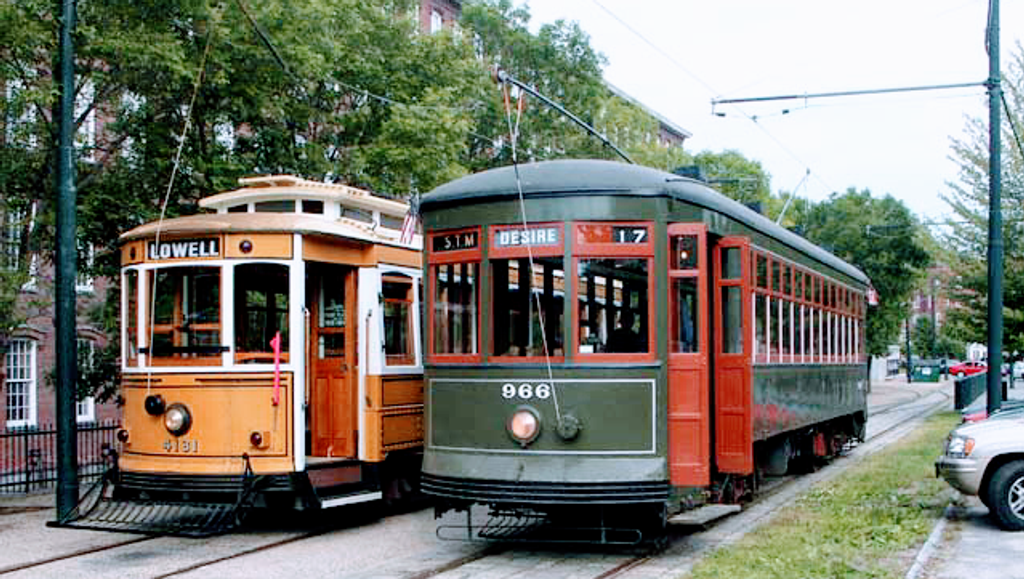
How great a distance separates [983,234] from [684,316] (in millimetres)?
21208

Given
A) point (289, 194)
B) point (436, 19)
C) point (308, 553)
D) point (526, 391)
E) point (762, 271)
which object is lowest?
point (308, 553)

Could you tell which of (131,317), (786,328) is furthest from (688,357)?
(131,317)

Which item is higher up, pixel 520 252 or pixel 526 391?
pixel 520 252

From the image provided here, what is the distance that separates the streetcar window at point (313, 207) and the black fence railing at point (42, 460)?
3.97m

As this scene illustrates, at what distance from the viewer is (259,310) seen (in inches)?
476

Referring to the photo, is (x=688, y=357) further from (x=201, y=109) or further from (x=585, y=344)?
(x=201, y=109)

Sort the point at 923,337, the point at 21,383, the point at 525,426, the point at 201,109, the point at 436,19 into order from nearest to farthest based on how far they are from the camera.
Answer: the point at 525,426 → the point at 201,109 → the point at 21,383 → the point at 436,19 → the point at 923,337

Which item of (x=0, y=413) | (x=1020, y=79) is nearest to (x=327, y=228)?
(x=0, y=413)

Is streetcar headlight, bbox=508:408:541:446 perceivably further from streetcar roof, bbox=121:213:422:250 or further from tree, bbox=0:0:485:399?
tree, bbox=0:0:485:399

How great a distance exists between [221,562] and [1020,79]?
2366 cm

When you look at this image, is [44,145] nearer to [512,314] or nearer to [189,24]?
[189,24]

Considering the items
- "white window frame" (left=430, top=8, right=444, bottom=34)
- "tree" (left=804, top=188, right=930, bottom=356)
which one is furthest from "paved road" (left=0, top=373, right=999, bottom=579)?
"tree" (left=804, top=188, right=930, bottom=356)

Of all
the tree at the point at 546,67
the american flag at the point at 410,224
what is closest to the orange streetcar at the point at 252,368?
the american flag at the point at 410,224

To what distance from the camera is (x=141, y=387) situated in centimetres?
1179
